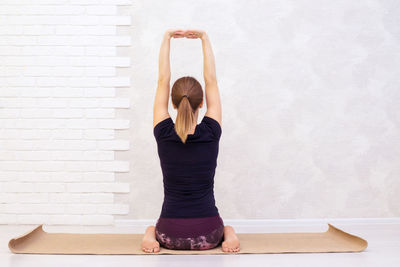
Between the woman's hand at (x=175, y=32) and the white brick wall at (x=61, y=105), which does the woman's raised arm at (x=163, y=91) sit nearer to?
the woman's hand at (x=175, y=32)

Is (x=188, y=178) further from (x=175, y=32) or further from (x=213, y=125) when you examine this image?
(x=175, y=32)

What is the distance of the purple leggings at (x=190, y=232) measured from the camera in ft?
7.41

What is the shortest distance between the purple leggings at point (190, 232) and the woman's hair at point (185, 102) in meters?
0.45

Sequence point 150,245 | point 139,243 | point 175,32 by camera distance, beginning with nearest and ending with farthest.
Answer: point 150,245 < point 175,32 < point 139,243

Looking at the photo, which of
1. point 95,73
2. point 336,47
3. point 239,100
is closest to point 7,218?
point 95,73

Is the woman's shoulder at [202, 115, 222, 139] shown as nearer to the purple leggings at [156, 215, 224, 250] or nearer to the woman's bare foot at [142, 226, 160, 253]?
the purple leggings at [156, 215, 224, 250]

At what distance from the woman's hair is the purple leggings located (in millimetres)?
451

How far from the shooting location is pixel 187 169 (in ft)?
7.45

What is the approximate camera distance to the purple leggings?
226 centimetres

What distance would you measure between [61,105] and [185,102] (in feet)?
5.07

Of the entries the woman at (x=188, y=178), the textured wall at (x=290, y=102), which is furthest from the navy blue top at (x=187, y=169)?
the textured wall at (x=290, y=102)

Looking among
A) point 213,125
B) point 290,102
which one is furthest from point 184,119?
point 290,102

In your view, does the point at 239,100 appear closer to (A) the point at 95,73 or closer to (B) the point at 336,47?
(B) the point at 336,47

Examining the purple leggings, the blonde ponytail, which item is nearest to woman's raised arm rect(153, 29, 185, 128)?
the blonde ponytail
